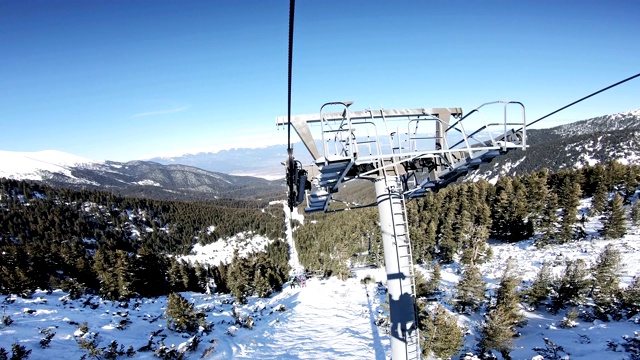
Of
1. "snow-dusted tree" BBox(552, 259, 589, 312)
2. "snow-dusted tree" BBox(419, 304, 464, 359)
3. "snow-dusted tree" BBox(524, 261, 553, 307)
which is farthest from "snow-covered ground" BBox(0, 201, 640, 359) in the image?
"snow-dusted tree" BBox(419, 304, 464, 359)

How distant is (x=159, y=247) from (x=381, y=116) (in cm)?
12189

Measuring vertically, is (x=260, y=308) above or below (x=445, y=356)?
below

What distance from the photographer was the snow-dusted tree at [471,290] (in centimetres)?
2862

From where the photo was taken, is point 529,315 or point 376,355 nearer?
point 376,355

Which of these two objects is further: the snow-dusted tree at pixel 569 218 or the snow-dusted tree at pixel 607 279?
the snow-dusted tree at pixel 569 218

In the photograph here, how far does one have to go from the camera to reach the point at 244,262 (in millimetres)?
48125

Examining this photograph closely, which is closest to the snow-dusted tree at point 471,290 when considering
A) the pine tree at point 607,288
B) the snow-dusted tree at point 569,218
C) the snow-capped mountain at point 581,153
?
the pine tree at point 607,288

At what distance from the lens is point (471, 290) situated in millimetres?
28766

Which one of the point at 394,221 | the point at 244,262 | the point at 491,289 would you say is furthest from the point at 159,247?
the point at 394,221

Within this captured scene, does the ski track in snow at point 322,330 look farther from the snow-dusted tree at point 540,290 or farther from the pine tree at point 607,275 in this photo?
the pine tree at point 607,275

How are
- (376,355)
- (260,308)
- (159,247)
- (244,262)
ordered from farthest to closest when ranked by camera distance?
(159,247)
(244,262)
(260,308)
(376,355)

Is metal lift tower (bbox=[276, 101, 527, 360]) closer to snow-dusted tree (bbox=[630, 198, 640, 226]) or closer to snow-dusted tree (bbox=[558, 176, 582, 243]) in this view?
snow-dusted tree (bbox=[558, 176, 582, 243])

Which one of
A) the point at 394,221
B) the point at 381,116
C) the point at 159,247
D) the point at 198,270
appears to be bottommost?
the point at 159,247

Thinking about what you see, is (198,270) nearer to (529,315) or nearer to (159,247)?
(529,315)
